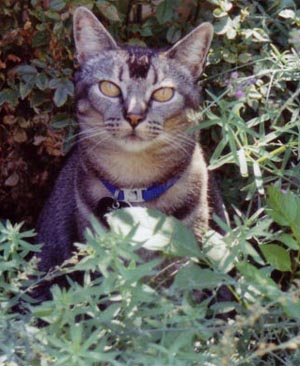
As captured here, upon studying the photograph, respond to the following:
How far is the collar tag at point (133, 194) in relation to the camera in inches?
115

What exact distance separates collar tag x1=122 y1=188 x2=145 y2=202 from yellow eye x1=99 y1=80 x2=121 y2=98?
1.02 ft

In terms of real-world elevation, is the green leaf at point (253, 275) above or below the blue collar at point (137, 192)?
above

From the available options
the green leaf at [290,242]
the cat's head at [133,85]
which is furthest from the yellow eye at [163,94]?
the green leaf at [290,242]

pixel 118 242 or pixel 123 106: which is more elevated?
pixel 118 242

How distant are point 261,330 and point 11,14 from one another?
183 centimetres

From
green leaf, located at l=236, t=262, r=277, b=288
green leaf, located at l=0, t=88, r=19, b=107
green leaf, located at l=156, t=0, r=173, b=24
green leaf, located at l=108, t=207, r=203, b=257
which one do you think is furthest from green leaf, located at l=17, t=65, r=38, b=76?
green leaf, located at l=236, t=262, r=277, b=288

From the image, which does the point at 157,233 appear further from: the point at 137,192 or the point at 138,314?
the point at 137,192

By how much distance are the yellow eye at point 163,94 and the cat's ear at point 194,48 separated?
0.14m

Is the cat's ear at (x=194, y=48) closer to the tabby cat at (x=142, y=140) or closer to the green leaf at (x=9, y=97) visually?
the tabby cat at (x=142, y=140)

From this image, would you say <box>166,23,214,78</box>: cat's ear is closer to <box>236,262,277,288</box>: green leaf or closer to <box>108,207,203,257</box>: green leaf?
<box>108,207,203,257</box>: green leaf

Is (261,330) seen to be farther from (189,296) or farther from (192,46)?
(192,46)

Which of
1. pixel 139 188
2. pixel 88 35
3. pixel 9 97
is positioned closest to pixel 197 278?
pixel 139 188

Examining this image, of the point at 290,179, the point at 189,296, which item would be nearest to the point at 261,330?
the point at 189,296

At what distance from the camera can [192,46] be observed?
2963 millimetres
